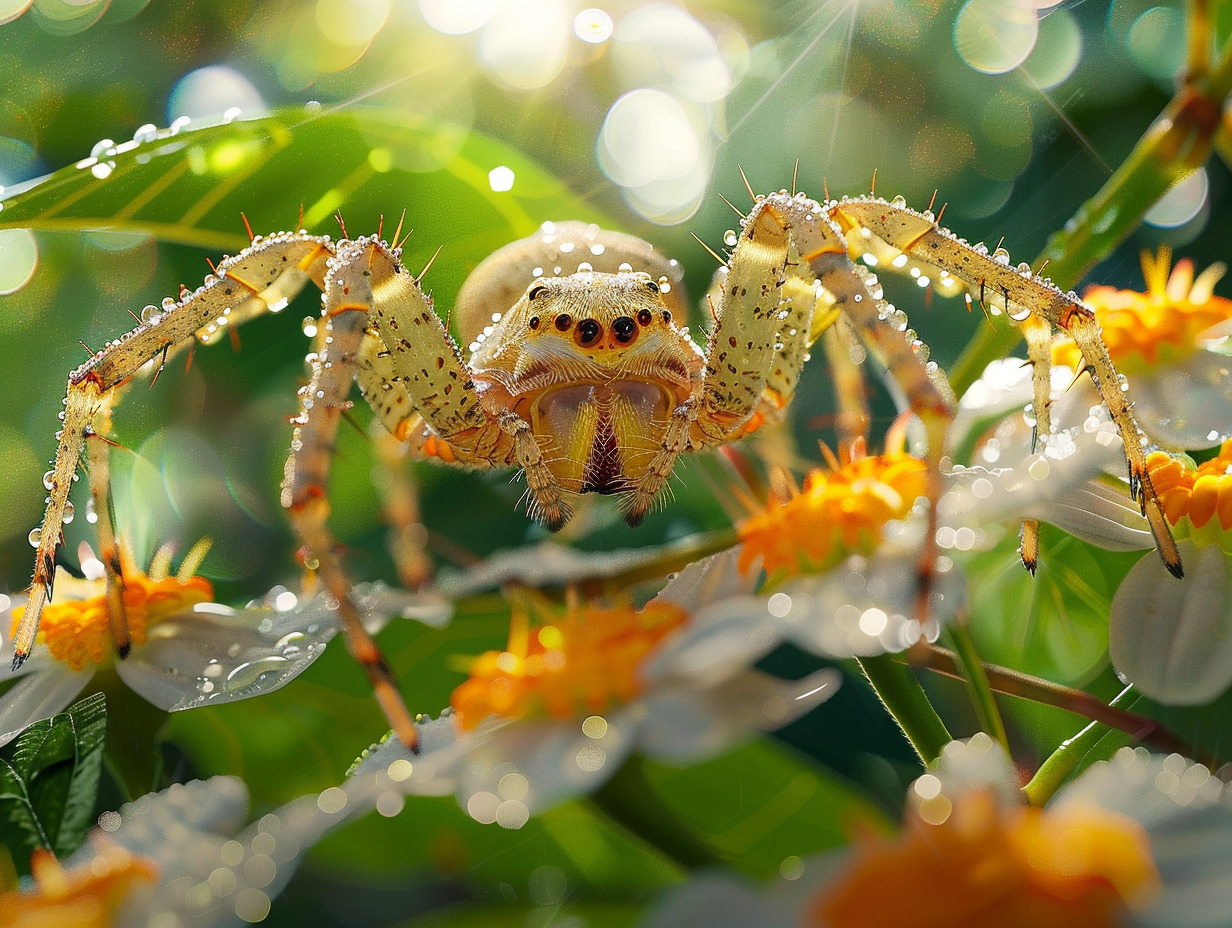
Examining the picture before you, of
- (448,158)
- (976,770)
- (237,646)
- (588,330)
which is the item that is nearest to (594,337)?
(588,330)

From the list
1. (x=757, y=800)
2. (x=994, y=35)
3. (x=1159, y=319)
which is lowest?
(x=757, y=800)

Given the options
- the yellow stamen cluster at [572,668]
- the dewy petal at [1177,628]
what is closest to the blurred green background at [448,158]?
the yellow stamen cluster at [572,668]

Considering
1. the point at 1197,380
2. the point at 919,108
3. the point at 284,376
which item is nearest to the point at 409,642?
the point at 284,376

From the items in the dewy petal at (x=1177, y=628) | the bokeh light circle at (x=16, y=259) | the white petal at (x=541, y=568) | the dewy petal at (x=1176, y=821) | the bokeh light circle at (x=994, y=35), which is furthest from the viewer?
the bokeh light circle at (x=994, y=35)

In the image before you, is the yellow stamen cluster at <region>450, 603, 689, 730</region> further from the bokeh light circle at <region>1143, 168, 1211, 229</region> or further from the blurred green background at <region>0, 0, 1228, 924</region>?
the bokeh light circle at <region>1143, 168, 1211, 229</region>

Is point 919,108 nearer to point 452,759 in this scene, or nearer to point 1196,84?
point 1196,84

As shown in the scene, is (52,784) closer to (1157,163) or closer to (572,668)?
(572,668)

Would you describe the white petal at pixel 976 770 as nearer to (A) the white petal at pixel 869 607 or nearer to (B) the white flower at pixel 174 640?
(A) the white petal at pixel 869 607
